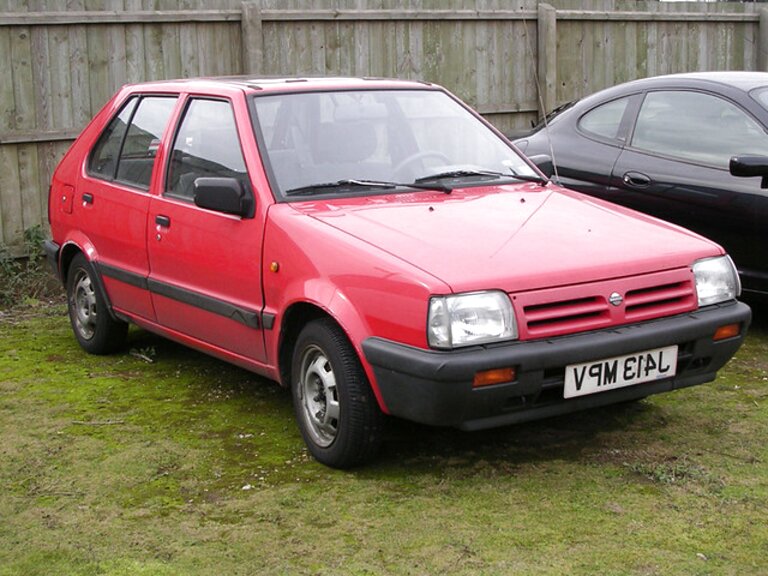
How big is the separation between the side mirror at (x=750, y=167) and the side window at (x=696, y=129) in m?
0.26

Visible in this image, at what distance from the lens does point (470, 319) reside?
440 centimetres

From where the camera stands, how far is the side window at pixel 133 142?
20.9ft

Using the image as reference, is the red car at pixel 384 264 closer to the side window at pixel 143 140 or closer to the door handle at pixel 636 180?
the side window at pixel 143 140

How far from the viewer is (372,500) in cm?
461

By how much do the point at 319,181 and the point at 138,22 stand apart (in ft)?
14.6

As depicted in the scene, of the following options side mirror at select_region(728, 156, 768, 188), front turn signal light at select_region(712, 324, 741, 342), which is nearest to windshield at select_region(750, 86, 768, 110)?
side mirror at select_region(728, 156, 768, 188)

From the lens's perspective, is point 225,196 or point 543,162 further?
point 543,162

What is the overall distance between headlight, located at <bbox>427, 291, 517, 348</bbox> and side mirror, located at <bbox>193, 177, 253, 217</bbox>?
4.39 feet

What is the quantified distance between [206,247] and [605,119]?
3.34 m

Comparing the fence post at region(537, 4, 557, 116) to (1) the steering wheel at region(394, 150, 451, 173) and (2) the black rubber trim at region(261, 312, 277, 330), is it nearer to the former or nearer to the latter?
(1) the steering wheel at region(394, 150, 451, 173)

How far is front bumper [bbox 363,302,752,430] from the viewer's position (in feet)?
14.3

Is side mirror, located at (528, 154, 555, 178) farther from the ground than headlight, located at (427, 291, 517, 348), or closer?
farther from the ground

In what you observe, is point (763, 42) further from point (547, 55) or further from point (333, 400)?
point (333, 400)

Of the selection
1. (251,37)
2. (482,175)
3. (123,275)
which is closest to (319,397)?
(482,175)
